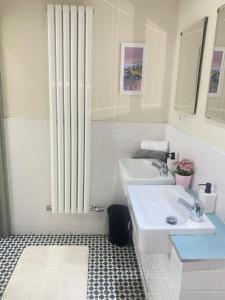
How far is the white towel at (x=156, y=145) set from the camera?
2.21 meters

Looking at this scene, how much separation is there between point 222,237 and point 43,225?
6.18 ft

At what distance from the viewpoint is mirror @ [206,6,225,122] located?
4.39 feet

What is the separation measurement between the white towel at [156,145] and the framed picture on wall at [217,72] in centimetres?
81

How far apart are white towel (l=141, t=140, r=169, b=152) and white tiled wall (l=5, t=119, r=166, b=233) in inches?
4.8

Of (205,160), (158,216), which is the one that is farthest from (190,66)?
(158,216)

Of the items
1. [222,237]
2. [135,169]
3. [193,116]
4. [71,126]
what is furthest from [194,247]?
[71,126]

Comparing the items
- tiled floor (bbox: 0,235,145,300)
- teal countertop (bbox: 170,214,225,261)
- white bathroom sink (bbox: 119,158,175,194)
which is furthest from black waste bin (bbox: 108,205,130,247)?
teal countertop (bbox: 170,214,225,261)

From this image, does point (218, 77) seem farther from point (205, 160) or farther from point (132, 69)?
point (132, 69)

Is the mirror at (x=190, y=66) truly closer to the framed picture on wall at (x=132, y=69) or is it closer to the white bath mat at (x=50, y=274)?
the framed picture on wall at (x=132, y=69)

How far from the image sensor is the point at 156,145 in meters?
2.22

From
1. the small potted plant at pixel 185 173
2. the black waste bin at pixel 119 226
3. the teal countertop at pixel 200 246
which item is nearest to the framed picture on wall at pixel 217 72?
the small potted plant at pixel 185 173

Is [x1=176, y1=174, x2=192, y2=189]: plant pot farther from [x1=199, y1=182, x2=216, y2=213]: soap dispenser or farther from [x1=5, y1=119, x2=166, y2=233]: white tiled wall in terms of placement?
[x1=5, y1=119, x2=166, y2=233]: white tiled wall

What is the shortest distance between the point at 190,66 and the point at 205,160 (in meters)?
0.72

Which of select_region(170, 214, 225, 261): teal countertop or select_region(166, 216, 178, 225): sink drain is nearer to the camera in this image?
select_region(170, 214, 225, 261): teal countertop
